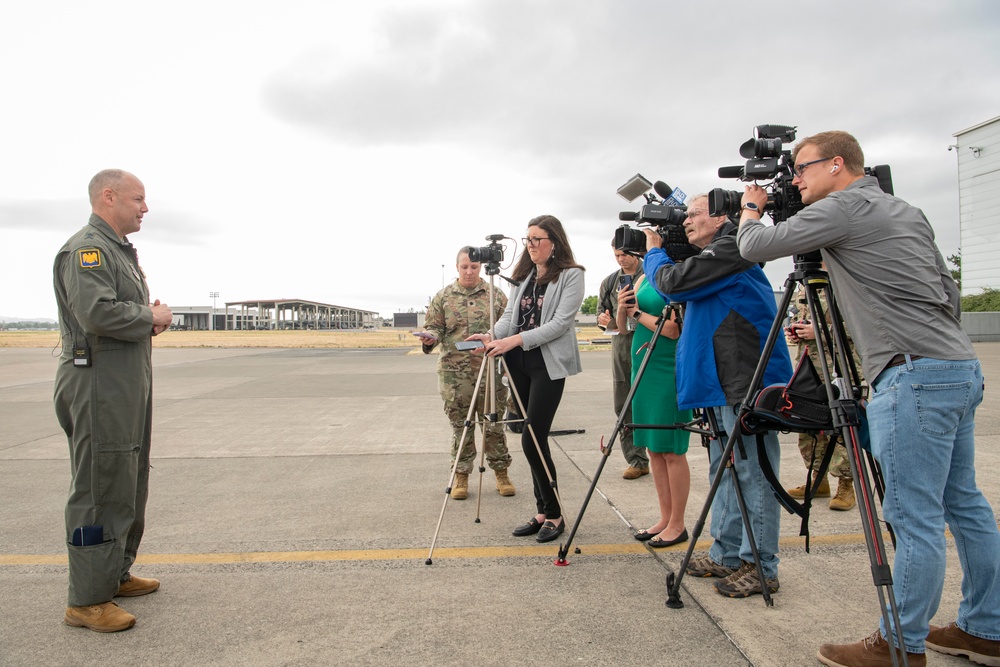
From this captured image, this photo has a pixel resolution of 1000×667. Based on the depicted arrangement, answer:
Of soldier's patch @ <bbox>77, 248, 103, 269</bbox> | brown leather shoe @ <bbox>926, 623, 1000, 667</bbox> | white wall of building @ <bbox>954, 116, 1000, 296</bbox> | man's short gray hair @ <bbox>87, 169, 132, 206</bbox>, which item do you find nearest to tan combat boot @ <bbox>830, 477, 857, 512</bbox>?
brown leather shoe @ <bbox>926, 623, 1000, 667</bbox>

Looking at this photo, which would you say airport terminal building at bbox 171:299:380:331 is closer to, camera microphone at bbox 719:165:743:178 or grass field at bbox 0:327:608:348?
grass field at bbox 0:327:608:348

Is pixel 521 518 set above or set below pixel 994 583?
below

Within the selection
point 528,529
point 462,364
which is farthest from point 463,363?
point 528,529

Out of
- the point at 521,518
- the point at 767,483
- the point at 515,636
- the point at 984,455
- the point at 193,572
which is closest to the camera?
the point at 515,636

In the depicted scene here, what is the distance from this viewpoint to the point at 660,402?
371 cm

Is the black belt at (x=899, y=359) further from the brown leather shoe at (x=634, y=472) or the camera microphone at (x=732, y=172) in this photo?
the brown leather shoe at (x=634, y=472)

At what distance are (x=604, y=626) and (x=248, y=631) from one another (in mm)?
1487

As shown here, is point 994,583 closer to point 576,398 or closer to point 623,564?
point 623,564

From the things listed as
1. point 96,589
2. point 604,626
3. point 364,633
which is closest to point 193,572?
point 96,589

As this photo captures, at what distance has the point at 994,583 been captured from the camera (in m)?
2.35

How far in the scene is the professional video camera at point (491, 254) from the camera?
3826 millimetres

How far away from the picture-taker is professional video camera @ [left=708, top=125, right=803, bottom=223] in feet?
8.36

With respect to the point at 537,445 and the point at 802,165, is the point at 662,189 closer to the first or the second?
the point at 802,165

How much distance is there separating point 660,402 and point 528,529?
43.8 inches
